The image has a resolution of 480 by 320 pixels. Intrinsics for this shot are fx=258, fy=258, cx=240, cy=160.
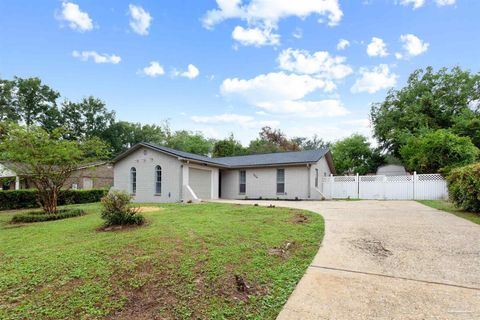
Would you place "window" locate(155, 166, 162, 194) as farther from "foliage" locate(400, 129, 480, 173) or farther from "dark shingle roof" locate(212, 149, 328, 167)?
"foliage" locate(400, 129, 480, 173)

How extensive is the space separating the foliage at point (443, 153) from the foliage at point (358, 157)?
845cm

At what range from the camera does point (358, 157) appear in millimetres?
26641

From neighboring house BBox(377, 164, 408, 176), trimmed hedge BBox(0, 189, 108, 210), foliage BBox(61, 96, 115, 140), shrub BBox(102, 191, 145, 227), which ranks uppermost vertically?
foliage BBox(61, 96, 115, 140)

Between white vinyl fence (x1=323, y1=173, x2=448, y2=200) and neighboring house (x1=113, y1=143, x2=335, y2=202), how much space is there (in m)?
1.18

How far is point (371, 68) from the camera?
15.5 m

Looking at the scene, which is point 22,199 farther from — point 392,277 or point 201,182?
point 392,277

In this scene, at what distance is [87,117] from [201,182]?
34.5 meters

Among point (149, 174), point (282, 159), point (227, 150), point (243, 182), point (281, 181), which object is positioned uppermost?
point (227, 150)

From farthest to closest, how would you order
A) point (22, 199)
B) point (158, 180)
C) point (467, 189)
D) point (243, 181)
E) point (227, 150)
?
point (227, 150)
point (243, 181)
point (158, 180)
point (22, 199)
point (467, 189)

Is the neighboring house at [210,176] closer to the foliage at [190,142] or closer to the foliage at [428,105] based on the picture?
the foliage at [428,105]

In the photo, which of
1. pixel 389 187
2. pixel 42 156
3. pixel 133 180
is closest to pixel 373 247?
pixel 42 156

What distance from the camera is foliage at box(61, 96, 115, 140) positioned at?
40.0m

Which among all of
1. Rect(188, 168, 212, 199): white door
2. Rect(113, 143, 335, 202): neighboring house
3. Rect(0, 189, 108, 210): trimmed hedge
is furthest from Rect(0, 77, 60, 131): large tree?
Rect(188, 168, 212, 199): white door

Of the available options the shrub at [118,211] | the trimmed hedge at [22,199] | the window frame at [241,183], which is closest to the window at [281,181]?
the window frame at [241,183]
